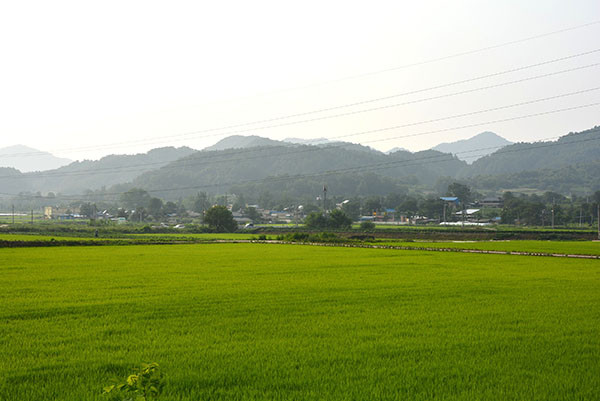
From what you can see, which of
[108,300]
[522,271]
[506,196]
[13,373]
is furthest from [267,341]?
[506,196]

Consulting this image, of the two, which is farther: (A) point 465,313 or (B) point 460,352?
(A) point 465,313

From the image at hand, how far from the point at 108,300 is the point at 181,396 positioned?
A: 26.6 ft

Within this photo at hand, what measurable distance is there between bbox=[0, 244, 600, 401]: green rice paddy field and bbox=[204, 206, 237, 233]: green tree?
2671 inches

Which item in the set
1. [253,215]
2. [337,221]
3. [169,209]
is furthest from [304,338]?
[169,209]

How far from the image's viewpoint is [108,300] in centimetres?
1438

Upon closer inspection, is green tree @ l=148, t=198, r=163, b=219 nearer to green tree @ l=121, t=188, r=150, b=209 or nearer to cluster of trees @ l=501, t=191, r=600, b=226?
green tree @ l=121, t=188, r=150, b=209

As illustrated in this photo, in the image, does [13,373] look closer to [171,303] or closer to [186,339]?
[186,339]

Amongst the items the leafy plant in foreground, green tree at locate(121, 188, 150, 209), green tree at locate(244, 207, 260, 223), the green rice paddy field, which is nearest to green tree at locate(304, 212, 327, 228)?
green tree at locate(244, 207, 260, 223)

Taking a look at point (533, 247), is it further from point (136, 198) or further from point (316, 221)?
point (136, 198)

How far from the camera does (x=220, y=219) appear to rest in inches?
3440

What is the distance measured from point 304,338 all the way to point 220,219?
78.3m

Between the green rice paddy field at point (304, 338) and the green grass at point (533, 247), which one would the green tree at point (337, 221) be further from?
the green rice paddy field at point (304, 338)

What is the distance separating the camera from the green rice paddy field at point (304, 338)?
24.7 ft

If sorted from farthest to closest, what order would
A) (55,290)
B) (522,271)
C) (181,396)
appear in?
(522,271), (55,290), (181,396)
